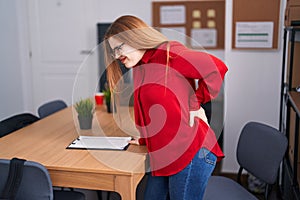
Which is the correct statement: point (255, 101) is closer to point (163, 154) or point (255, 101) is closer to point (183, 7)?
point (183, 7)

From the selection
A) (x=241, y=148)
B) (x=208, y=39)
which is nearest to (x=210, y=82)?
(x=241, y=148)

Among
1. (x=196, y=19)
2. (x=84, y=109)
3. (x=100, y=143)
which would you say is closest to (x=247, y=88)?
(x=196, y=19)

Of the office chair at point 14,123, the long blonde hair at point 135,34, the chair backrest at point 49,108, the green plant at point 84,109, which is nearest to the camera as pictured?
the long blonde hair at point 135,34

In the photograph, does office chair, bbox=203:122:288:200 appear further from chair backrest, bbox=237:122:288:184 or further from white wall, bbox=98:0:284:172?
white wall, bbox=98:0:284:172

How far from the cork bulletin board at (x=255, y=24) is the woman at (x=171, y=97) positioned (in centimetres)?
152

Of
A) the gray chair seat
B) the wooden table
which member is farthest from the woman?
the gray chair seat

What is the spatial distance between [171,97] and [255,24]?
5.61 ft

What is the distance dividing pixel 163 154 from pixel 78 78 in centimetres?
287

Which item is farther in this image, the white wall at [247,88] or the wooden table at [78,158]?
the white wall at [247,88]

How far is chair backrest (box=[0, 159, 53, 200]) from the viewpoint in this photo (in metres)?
1.54

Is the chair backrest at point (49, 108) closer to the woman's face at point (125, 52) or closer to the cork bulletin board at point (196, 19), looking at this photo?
the woman's face at point (125, 52)

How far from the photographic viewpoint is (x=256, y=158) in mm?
1996

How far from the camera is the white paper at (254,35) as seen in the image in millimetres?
2871

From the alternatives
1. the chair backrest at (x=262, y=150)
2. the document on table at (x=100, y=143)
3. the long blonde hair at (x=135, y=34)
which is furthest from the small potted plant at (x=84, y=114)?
the chair backrest at (x=262, y=150)
